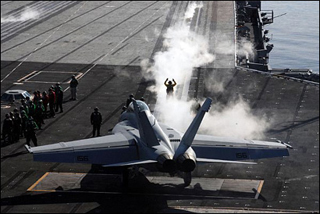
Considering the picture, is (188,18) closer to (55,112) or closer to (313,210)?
(55,112)

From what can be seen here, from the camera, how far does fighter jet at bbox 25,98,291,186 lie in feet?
91.2

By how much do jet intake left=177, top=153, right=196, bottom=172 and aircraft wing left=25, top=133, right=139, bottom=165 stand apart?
2989 mm

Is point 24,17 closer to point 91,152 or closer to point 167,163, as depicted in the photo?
point 91,152

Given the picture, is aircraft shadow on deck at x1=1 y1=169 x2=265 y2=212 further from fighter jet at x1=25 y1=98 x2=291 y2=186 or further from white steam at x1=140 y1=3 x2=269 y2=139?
white steam at x1=140 y1=3 x2=269 y2=139

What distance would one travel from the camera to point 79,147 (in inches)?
1165

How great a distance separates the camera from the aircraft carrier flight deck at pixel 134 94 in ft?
96.7

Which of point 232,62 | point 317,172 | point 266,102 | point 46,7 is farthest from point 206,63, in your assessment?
point 46,7

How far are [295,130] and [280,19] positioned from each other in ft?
282

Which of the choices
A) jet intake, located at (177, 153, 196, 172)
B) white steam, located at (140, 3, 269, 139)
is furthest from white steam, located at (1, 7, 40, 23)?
jet intake, located at (177, 153, 196, 172)

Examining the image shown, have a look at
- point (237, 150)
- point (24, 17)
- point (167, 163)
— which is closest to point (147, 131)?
point (167, 163)

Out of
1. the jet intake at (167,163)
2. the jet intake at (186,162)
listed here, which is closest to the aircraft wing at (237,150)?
the jet intake at (186,162)

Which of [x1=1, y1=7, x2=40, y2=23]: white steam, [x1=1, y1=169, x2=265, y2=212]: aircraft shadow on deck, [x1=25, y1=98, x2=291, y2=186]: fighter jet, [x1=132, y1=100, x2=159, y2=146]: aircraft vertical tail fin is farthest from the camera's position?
[x1=1, y1=7, x2=40, y2=23]: white steam

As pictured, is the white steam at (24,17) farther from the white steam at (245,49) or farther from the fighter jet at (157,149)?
the fighter jet at (157,149)

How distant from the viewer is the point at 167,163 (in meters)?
27.3
